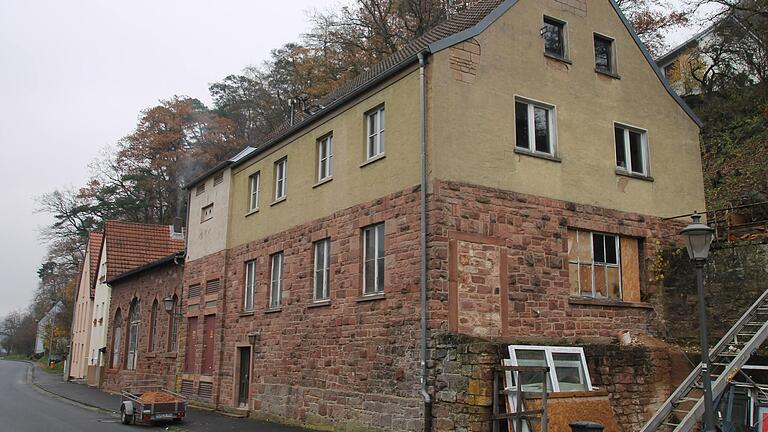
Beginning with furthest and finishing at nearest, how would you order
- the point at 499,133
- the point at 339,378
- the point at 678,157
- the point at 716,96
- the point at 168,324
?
the point at 716,96, the point at 168,324, the point at 678,157, the point at 339,378, the point at 499,133

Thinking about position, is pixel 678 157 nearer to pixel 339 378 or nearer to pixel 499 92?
pixel 499 92

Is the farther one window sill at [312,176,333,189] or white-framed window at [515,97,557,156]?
window sill at [312,176,333,189]

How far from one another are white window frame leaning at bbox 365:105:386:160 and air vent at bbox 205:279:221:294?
890cm

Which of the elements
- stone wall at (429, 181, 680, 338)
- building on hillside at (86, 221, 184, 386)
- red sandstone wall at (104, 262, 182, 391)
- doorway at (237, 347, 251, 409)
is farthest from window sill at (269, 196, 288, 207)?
building on hillside at (86, 221, 184, 386)

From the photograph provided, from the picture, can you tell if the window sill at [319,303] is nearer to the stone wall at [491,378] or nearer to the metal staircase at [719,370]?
the stone wall at [491,378]

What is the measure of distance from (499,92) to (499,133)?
36.0 inches

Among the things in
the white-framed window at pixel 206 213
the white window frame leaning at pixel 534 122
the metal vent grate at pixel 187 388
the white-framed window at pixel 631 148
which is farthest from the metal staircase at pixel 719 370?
the white-framed window at pixel 206 213

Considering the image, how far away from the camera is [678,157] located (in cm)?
1766

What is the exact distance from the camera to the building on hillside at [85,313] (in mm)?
41062

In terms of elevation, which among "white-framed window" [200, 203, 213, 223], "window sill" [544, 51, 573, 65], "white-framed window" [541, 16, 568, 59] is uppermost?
"white-framed window" [541, 16, 568, 59]

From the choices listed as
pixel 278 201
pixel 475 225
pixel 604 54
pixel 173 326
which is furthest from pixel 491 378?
pixel 173 326

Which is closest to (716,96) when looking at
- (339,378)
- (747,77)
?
(747,77)

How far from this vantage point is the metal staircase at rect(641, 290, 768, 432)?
423 inches

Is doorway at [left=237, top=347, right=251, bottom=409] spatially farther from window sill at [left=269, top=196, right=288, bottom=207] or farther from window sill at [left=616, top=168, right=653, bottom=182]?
window sill at [left=616, top=168, right=653, bottom=182]
